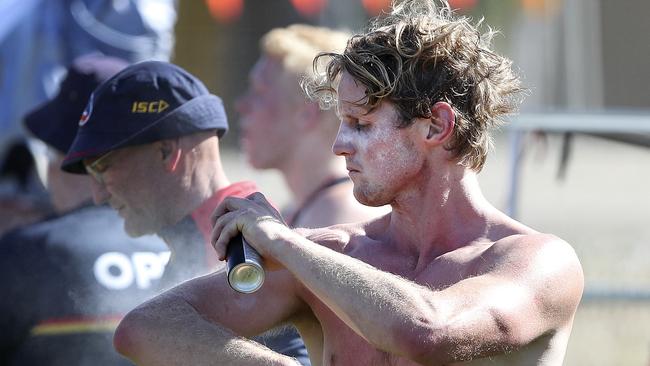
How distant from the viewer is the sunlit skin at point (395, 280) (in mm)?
2684

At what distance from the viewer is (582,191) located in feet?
29.2

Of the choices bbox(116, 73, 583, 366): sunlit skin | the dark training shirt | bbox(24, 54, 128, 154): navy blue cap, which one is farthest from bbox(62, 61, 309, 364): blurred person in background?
bbox(116, 73, 583, 366): sunlit skin

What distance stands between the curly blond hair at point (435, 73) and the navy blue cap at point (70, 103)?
1.80 metres

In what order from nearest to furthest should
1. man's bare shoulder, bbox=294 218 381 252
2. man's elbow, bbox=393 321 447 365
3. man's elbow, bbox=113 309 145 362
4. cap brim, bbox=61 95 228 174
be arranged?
man's elbow, bbox=393 321 447 365, man's elbow, bbox=113 309 145 362, man's bare shoulder, bbox=294 218 381 252, cap brim, bbox=61 95 228 174

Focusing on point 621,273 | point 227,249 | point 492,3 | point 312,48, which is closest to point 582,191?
point 621,273

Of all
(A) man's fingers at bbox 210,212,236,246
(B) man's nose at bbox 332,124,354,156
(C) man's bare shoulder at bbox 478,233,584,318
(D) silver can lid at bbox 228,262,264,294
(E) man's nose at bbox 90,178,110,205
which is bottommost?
(E) man's nose at bbox 90,178,110,205

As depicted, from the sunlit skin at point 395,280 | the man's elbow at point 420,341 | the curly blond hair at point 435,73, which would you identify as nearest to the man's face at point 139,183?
the sunlit skin at point 395,280

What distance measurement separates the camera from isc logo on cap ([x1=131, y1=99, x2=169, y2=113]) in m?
3.93

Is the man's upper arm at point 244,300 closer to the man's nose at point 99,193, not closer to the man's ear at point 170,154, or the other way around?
the man's ear at point 170,154

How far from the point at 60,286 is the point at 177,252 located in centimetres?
41

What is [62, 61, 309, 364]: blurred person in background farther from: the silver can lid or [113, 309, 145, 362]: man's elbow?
the silver can lid

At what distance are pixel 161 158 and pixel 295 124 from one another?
1789 mm

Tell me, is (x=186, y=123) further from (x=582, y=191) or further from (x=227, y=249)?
(x=582, y=191)

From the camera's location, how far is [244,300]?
3121 mm
